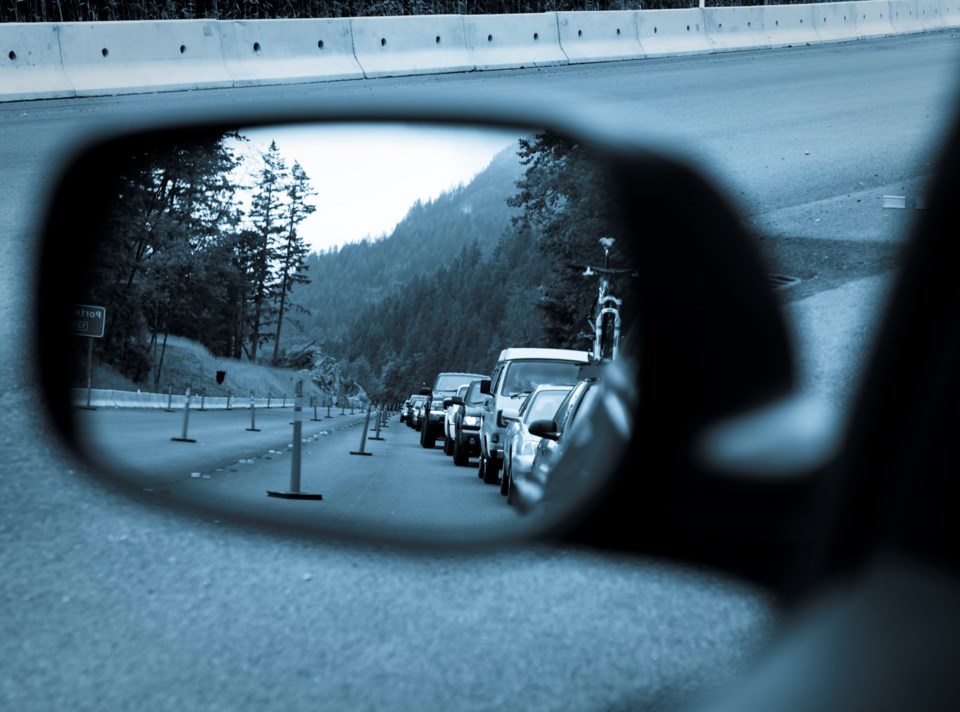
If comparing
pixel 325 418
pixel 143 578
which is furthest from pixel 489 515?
pixel 143 578

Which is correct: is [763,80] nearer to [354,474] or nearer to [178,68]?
[178,68]

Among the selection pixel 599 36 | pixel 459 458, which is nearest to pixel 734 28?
pixel 599 36

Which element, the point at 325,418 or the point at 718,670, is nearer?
the point at 325,418

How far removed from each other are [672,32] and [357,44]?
29.8 ft

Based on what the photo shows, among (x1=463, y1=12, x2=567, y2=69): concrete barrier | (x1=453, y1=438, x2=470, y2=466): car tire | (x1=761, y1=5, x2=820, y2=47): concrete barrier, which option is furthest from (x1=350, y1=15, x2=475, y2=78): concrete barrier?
(x1=453, y1=438, x2=470, y2=466): car tire

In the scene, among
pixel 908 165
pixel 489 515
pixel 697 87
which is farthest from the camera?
pixel 697 87

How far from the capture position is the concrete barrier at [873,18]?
116 feet

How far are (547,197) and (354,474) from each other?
777mm

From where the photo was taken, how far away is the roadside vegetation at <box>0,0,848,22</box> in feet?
80.3

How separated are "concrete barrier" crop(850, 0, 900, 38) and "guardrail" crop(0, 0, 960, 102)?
0.13 meters

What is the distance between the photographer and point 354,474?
9.60 feet

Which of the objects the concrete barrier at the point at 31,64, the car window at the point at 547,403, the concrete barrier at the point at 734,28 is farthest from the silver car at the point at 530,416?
the concrete barrier at the point at 734,28

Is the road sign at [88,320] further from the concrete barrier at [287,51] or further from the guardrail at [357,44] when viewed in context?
the concrete barrier at [287,51]

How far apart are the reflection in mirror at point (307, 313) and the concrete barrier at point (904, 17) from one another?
3639 centimetres
